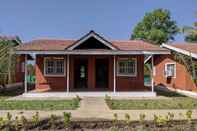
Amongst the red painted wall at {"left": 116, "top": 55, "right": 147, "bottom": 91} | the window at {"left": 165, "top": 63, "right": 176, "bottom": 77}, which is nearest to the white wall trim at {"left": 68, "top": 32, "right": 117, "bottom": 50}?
the red painted wall at {"left": 116, "top": 55, "right": 147, "bottom": 91}

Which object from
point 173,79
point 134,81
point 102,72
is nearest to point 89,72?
point 102,72

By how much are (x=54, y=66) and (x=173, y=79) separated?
10.2 m

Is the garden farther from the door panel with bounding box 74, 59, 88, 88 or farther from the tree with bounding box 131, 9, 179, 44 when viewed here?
the tree with bounding box 131, 9, 179, 44

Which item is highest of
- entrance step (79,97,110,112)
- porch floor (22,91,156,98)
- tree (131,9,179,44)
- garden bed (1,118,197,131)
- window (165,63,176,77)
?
tree (131,9,179,44)

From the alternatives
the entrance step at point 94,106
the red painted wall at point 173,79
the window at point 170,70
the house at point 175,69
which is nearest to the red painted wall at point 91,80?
the house at point 175,69

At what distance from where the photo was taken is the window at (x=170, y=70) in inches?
1050

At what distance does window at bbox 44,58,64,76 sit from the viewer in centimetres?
2394

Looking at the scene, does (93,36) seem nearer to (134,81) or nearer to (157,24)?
(134,81)

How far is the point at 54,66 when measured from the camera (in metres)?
24.0

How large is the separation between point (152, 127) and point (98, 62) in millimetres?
14815

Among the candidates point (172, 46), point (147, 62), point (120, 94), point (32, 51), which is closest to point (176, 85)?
point (172, 46)

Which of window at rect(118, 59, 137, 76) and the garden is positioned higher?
window at rect(118, 59, 137, 76)

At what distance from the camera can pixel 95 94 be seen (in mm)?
21422

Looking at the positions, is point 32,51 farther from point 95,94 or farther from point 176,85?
point 176,85
